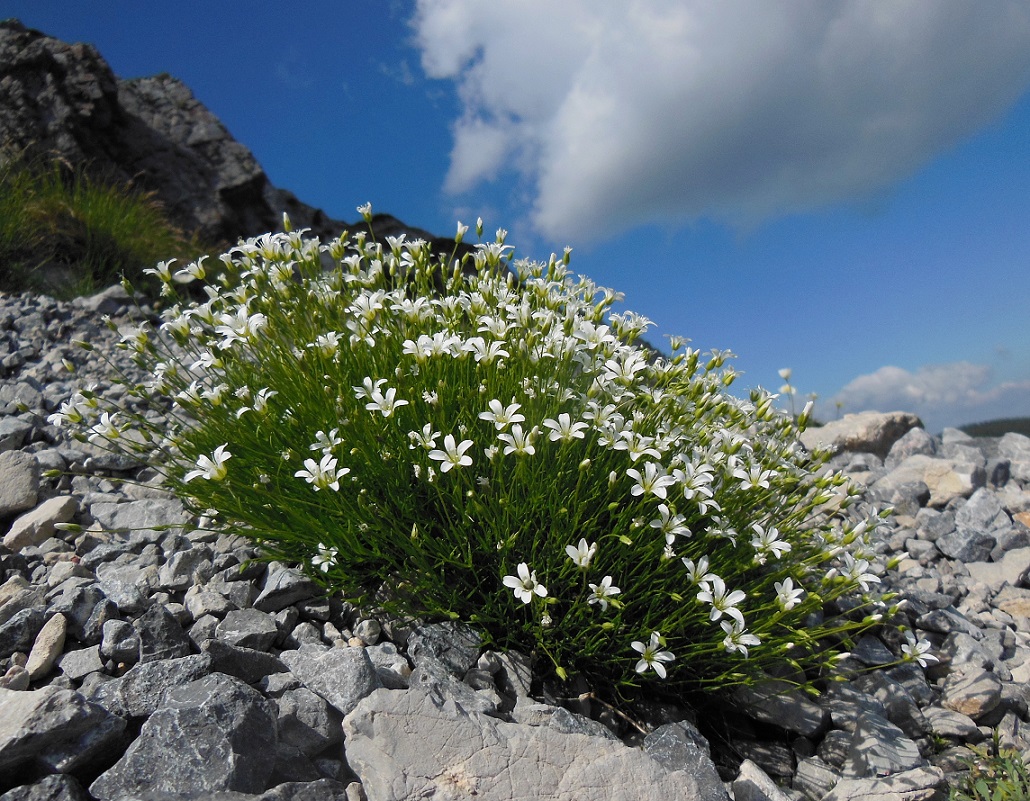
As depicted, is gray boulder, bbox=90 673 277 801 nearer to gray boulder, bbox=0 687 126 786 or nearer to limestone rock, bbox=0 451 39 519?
gray boulder, bbox=0 687 126 786

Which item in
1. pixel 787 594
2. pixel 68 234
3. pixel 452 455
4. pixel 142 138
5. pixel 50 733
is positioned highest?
pixel 142 138

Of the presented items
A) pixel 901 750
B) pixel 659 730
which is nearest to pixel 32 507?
pixel 659 730

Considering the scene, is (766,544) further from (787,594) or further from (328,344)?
(328,344)

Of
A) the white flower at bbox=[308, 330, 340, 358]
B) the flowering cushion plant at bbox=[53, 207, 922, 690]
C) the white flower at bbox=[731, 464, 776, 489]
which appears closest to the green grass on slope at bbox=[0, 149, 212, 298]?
the flowering cushion plant at bbox=[53, 207, 922, 690]

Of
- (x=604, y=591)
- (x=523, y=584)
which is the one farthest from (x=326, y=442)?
(x=604, y=591)

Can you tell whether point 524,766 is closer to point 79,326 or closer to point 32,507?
point 32,507
